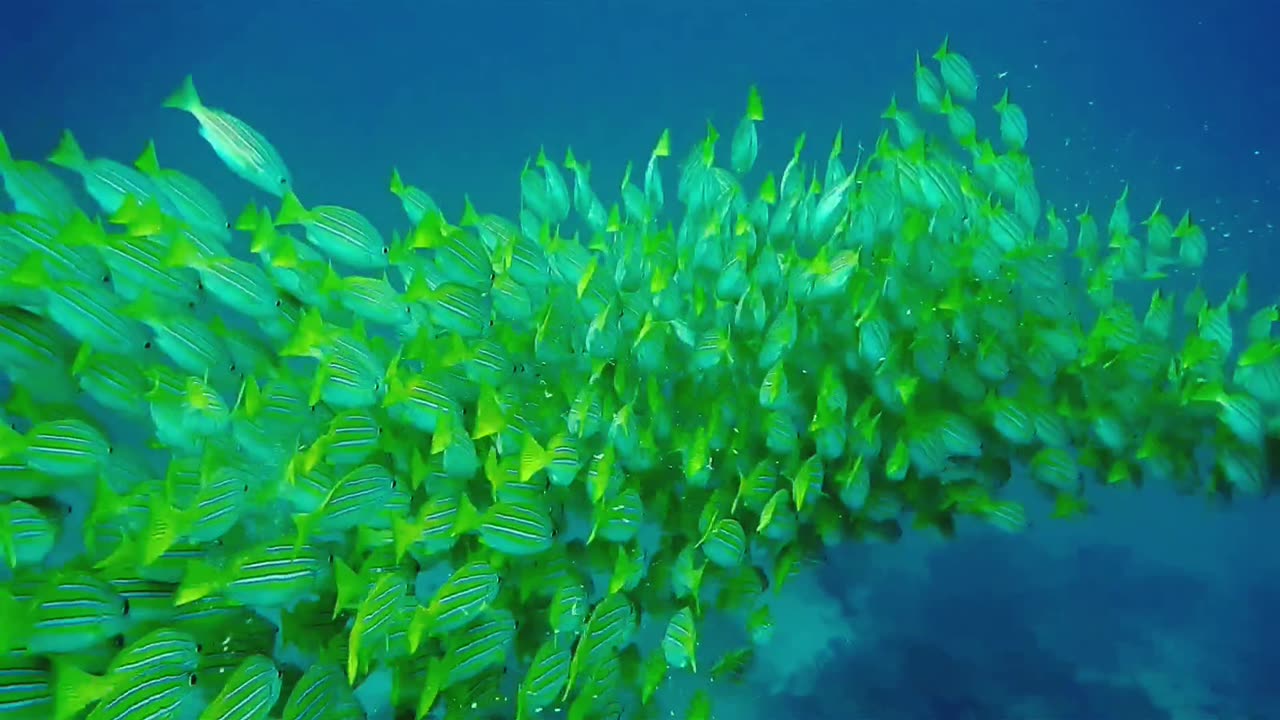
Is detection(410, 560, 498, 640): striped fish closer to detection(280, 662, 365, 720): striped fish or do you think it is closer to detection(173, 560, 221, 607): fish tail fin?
detection(280, 662, 365, 720): striped fish

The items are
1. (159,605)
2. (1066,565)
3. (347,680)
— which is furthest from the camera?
(1066,565)

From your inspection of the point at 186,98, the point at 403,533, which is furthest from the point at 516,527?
the point at 186,98

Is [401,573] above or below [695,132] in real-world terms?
below

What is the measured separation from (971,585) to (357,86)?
66.9 ft

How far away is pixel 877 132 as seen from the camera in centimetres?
1606

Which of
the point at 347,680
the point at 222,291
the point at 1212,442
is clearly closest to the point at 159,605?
the point at 347,680

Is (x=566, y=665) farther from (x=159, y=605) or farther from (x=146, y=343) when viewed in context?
(x=146, y=343)

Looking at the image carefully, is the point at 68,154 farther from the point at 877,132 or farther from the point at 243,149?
the point at 877,132

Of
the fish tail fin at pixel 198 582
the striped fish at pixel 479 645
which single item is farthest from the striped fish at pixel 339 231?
the striped fish at pixel 479 645

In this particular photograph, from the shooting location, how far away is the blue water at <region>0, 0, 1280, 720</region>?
4.64 meters

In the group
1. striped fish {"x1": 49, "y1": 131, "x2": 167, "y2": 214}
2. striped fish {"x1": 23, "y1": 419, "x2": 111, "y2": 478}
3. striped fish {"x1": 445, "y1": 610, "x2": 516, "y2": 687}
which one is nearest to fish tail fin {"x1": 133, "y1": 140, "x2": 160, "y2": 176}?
striped fish {"x1": 49, "y1": 131, "x2": 167, "y2": 214}

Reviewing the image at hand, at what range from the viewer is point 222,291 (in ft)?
9.19

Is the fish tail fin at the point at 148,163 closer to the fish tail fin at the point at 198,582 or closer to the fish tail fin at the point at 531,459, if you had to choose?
the fish tail fin at the point at 198,582

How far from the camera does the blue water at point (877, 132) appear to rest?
4641mm
